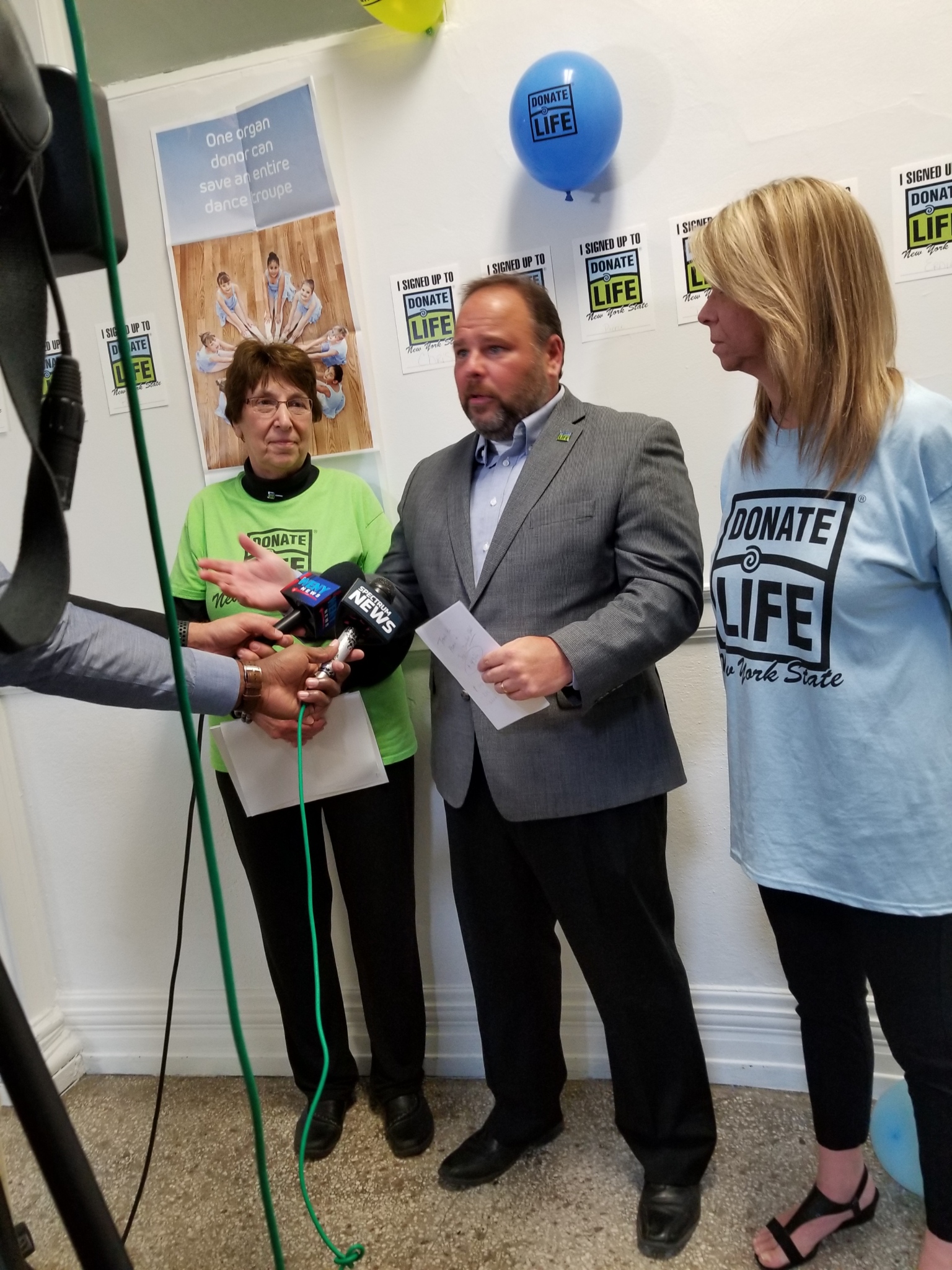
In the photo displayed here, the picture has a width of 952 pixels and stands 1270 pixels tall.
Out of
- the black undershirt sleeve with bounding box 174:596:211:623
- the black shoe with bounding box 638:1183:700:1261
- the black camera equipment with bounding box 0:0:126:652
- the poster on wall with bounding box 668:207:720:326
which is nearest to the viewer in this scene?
the black camera equipment with bounding box 0:0:126:652

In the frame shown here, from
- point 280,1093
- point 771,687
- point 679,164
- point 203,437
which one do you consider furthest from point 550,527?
point 280,1093

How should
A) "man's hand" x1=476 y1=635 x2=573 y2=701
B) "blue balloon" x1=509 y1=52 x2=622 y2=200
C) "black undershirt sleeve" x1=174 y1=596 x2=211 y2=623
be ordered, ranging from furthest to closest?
"black undershirt sleeve" x1=174 y1=596 x2=211 y2=623 < "blue balloon" x1=509 y1=52 x2=622 y2=200 < "man's hand" x1=476 y1=635 x2=573 y2=701

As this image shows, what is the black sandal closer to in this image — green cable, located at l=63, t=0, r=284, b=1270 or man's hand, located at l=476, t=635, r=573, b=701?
man's hand, located at l=476, t=635, r=573, b=701

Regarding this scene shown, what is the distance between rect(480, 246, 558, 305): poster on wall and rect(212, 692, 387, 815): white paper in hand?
91 cm

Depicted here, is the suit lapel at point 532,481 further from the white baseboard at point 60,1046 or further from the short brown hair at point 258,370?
the white baseboard at point 60,1046

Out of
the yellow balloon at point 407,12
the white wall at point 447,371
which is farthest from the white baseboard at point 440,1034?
the yellow balloon at point 407,12

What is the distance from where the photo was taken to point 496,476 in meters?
1.55

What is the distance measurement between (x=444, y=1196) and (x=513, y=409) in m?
1.44

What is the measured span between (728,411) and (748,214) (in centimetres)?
60

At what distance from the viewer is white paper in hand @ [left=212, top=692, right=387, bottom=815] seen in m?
1.69

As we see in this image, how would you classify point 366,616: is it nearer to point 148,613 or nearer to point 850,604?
point 148,613

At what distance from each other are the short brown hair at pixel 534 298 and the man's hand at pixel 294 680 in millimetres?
654

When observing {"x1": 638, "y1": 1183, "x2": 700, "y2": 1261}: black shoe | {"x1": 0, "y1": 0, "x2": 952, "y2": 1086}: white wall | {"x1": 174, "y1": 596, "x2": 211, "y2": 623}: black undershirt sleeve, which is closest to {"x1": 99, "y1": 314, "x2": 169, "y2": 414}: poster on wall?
{"x1": 0, "y1": 0, "x2": 952, "y2": 1086}: white wall

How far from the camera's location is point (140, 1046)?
2.17 meters
